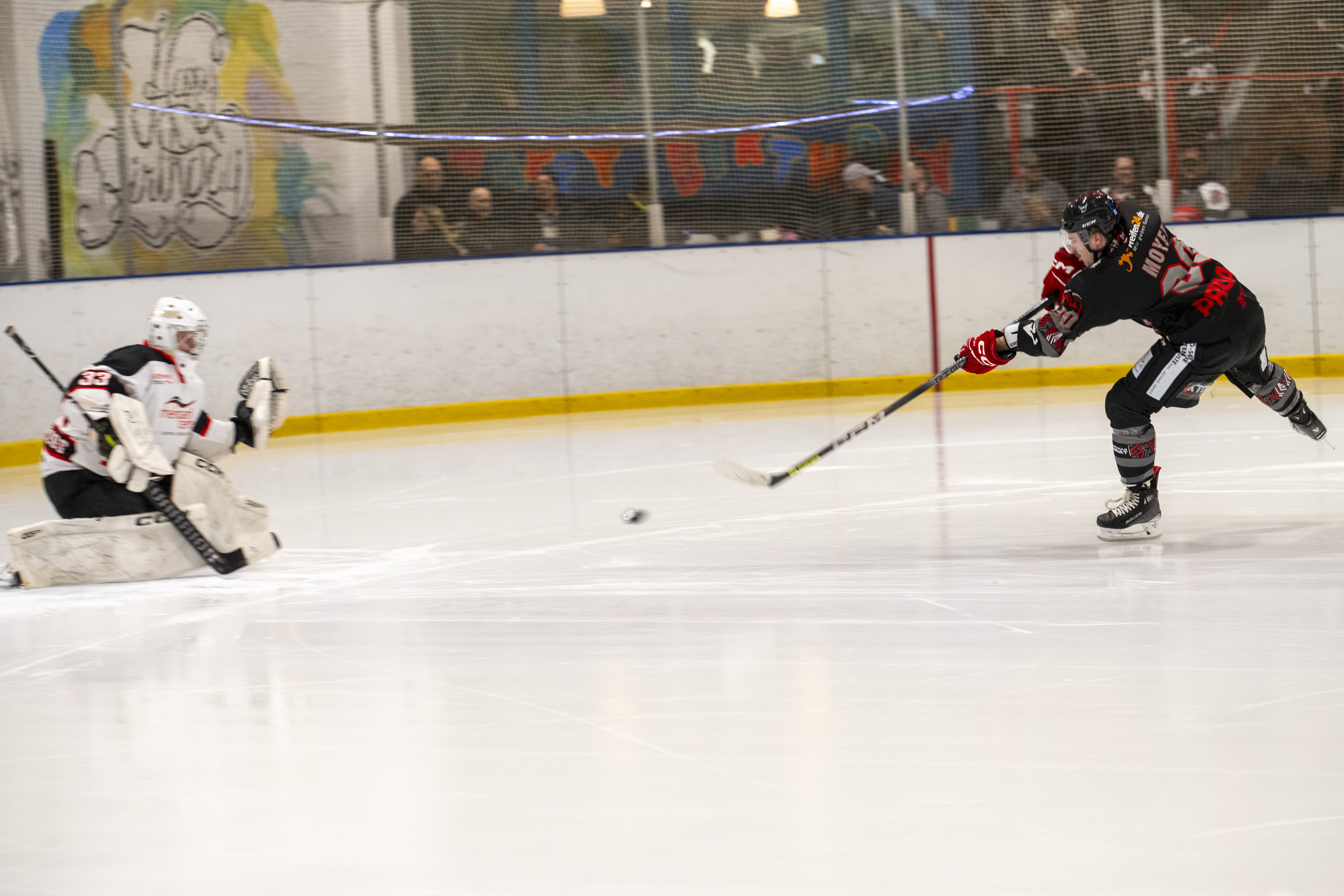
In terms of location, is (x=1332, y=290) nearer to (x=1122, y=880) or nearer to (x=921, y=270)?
(x=921, y=270)

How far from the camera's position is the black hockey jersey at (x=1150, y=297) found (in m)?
4.11

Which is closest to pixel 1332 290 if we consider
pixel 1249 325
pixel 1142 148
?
pixel 1142 148

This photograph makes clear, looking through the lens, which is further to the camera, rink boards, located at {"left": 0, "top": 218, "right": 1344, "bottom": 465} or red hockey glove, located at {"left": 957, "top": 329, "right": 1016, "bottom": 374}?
rink boards, located at {"left": 0, "top": 218, "right": 1344, "bottom": 465}

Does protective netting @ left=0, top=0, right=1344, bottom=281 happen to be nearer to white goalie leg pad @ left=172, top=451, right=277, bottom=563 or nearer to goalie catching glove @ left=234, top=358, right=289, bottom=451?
goalie catching glove @ left=234, top=358, right=289, bottom=451

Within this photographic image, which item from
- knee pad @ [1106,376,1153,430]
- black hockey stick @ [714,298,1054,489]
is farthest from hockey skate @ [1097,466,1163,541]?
black hockey stick @ [714,298,1054,489]

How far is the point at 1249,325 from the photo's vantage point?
4273 millimetres

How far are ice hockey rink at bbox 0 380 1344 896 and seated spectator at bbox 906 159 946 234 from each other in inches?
166

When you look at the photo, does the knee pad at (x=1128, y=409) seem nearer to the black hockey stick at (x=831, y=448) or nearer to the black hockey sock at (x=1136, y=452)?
the black hockey sock at (x=1136, y=452)

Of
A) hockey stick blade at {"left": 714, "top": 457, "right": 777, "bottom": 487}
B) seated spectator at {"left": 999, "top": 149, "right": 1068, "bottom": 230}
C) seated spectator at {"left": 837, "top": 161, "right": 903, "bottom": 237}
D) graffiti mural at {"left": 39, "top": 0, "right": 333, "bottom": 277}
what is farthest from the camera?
seated spectator at {"left": 837, "top": 161, "right": 903, "bottom": 237}

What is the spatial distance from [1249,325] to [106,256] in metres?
6.70

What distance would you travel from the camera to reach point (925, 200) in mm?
9422

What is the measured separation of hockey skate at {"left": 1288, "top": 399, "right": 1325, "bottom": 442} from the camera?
15.2ft

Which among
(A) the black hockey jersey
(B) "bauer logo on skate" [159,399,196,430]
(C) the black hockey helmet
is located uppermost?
(C) the black hockey helmet

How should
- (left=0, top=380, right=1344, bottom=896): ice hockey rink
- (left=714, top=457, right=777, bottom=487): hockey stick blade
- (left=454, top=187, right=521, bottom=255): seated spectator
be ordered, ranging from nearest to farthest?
A: (left=0, top=380, right=1344, bottom=896): ice hockey rink < (left=714, top=457, right=777, bottom=487): hockey stick blade < (left=454, top=187, right=521, bottom=255): seated spectator
